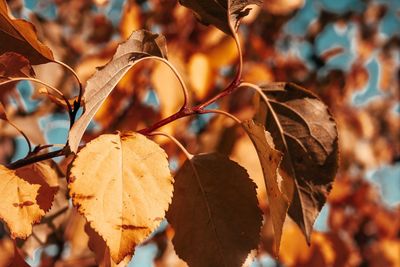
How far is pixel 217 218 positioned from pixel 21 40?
275mm

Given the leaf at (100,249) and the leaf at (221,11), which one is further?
the leaf at (221,11)

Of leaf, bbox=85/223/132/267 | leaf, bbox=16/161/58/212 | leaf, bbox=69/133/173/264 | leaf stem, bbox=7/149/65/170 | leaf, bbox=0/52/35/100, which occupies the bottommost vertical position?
leaf, bbox=85/223/132/267

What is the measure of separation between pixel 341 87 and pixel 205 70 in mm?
559

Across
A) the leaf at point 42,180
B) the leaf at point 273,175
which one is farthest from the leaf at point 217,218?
the leaf at point 42,180

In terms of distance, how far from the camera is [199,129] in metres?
1.67

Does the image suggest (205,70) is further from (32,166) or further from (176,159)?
(32,166)

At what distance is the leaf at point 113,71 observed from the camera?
1.44 feet

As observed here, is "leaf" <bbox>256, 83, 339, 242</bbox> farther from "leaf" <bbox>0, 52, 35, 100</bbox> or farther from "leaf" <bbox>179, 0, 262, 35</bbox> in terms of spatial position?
"leaf" <bbox>0, 52, 35, 100</bbox>

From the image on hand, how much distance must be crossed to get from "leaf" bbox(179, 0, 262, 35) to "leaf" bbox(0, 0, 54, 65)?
172 millimetres

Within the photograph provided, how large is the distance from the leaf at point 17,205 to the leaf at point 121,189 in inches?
3.0

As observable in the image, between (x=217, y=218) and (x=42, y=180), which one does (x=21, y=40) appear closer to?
(x=42, y=180)

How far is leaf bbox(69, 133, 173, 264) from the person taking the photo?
0.42 meters

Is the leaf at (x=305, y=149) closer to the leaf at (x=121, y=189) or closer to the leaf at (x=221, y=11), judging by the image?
the leaf at (x=221, y=11)

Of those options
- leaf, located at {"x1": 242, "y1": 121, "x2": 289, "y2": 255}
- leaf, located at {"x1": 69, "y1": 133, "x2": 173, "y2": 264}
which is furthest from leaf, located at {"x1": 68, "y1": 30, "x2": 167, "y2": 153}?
leaf, located at {"x1": 242, "y1": 121, "x2": 289, "y2": 255}
